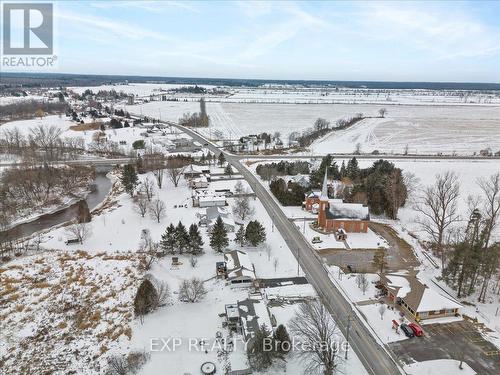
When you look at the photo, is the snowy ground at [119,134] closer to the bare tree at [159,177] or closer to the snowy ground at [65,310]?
the bare tree at [159,177]

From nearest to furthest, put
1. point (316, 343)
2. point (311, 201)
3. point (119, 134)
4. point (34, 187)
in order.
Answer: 1. point (316, 343)
2. point (311, 201)
3. point (34, 187)
4. point (119, 134)

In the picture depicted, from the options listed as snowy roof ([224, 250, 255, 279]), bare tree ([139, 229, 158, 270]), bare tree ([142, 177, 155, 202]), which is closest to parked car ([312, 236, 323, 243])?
snowy roof ([224, 250, 255, 279])

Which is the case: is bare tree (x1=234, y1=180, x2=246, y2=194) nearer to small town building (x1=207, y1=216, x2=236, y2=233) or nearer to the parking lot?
small town building (x1=207, y1=216, x2=236, y2=233)

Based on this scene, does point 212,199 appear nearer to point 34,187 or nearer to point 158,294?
point 158,294

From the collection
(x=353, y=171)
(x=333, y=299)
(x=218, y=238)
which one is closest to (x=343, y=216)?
(x=333, y=299)

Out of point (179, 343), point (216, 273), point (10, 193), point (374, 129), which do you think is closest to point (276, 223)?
point (216, 273)
